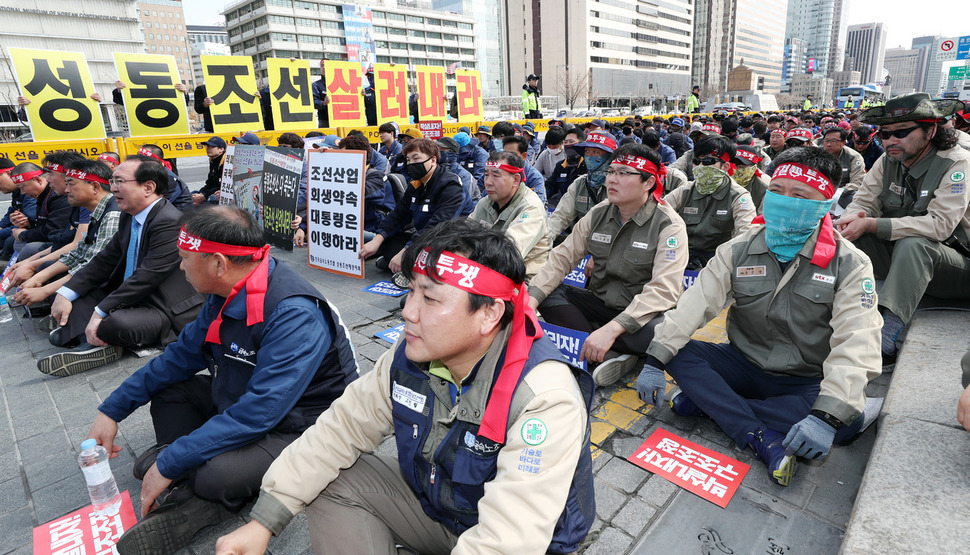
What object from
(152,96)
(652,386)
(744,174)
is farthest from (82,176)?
(744,174)

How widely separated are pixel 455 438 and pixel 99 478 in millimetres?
1917

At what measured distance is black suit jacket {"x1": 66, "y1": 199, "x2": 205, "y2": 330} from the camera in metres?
4.08

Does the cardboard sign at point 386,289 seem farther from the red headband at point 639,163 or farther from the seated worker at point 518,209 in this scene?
the red headband at point 639,163

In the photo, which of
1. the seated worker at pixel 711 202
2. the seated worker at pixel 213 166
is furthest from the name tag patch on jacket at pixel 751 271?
the seated worker at pixel 213 166

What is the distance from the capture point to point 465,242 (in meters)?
1.65

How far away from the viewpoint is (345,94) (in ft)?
37.9

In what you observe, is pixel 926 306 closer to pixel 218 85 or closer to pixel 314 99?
pixel 218 85

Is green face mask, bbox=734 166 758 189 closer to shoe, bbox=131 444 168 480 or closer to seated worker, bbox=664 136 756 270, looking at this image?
seated worker, bbox=664 136 756 270

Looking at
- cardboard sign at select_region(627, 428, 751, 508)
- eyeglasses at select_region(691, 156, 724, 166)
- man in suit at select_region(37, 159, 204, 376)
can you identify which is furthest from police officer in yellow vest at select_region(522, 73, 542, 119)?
cardboard sign at select_region(627, 428, 751, 508)

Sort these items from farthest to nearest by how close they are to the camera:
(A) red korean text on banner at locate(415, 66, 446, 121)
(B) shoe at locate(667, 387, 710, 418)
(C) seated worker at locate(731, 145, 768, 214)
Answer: (A) red korean text on banner at locate(415, 66, 446, 121) → (C) seated worker at locate(731, 145, 768, 214) → (B) shoe at locate(667, 387, 710, 418)

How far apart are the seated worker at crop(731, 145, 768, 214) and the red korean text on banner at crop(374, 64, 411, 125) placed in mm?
8351

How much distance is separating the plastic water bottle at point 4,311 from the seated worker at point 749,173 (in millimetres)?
7847

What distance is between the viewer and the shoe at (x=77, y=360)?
392 cm

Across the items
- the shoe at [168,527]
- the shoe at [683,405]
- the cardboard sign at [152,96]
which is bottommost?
the shoe at [683,405]
